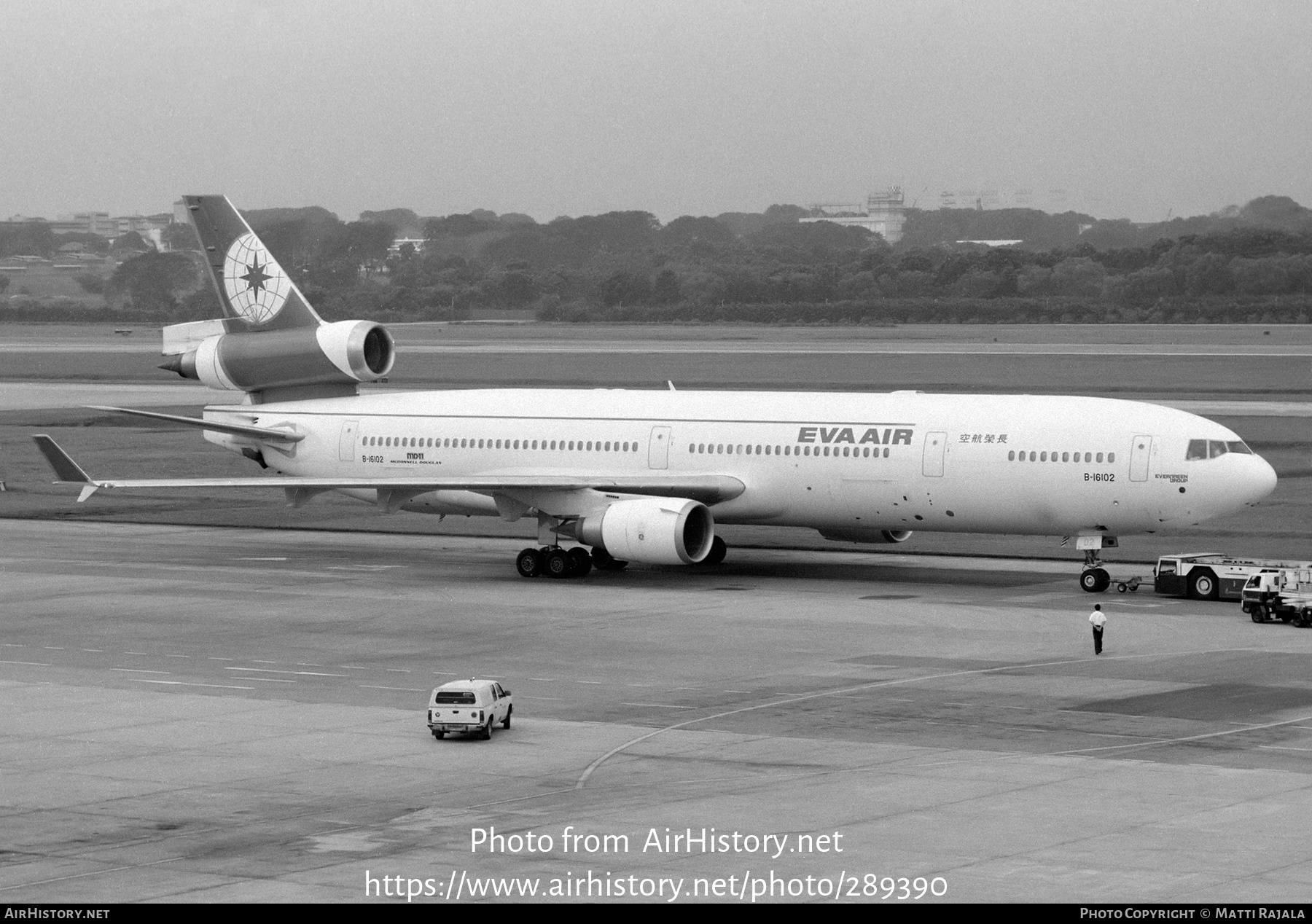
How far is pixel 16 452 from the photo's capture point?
75.8 meters

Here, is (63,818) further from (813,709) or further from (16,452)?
(16,452)

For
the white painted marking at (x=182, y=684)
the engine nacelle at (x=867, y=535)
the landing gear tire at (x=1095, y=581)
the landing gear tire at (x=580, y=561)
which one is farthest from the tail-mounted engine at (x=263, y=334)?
the white painted marking at (x=182, y=684)

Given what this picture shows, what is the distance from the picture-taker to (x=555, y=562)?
145 ft

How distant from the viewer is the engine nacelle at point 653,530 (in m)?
41.7

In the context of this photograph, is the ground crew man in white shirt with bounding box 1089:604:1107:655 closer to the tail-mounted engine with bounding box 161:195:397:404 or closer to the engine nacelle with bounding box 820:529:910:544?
the engine nacelle with bounding box 820:529:910:544

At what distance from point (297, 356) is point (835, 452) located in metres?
16.2

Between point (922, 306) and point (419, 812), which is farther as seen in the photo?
point (922, 306)

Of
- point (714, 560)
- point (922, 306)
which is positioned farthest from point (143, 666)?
point (922, 306)

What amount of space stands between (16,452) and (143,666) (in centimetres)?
4727

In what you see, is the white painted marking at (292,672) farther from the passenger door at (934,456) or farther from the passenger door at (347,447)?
the passenger door at (347,447)

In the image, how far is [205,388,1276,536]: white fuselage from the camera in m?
40.6

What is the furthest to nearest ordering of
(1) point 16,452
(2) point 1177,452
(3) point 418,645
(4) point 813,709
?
(1) point 16,452
(2) point 1177,452
(3) point 418,645
(4) point 813,709

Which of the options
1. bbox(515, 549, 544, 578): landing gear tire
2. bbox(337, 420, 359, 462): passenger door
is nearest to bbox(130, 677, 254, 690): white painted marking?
bbox(515, 549, 544, 578): landing gear tire

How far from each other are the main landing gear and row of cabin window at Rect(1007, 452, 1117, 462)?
9828 millimetres
